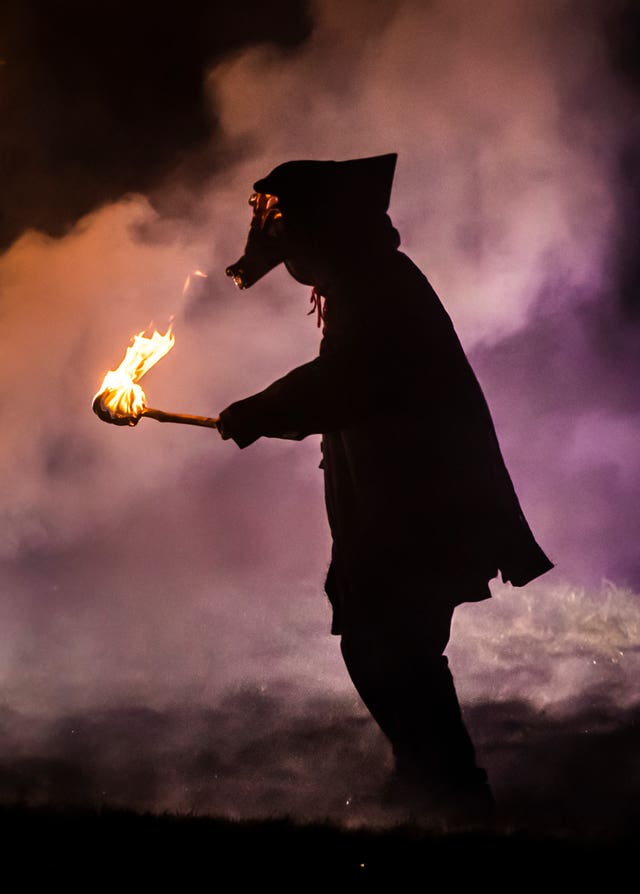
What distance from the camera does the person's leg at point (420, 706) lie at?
13.4ft

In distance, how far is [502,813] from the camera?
4.09m

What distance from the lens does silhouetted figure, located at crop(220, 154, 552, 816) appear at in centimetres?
429

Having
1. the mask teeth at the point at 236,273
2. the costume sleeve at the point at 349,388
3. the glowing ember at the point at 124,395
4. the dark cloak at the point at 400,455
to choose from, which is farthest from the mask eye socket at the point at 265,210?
the glowing ember at the point at 124,395

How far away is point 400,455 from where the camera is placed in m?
4.43

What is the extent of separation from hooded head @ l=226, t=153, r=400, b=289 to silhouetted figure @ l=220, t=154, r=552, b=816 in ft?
1.23

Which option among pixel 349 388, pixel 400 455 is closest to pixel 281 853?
pixel 400 455

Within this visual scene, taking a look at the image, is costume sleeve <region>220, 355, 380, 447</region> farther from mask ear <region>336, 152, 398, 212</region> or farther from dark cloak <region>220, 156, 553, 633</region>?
mask ear <region>336, 152, 398, 212</region>

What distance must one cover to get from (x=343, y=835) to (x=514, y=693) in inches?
186

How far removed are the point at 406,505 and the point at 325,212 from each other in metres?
1.74

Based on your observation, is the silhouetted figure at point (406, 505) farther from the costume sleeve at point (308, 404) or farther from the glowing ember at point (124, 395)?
the glowing ember at point (124, 395)

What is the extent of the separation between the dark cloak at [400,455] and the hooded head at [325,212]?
28 centimetres

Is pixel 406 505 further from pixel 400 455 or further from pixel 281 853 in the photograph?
pixel 281 853

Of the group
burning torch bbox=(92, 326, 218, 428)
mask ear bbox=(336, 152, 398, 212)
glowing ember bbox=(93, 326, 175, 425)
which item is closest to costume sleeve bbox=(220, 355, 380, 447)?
burning torch bbox=(92, 326, 218, 428)

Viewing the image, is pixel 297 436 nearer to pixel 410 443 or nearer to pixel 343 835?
pixel 410 443
